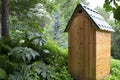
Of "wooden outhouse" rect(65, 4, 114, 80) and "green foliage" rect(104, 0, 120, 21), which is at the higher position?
"green foliage" rect(104, 0, 120, 21)

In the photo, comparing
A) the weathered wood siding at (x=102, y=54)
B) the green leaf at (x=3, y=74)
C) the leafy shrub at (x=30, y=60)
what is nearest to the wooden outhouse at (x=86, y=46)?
the weathered wood siding at (x=102, y=54)

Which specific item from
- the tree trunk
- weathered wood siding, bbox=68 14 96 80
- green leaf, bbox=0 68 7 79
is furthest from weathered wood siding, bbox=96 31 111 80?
the tree trunk

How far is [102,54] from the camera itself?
240 inches

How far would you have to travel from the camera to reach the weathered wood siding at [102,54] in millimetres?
5678

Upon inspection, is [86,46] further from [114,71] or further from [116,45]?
[116,45]

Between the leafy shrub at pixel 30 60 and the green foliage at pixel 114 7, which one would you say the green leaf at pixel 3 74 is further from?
the green foliage at pixel 114 7

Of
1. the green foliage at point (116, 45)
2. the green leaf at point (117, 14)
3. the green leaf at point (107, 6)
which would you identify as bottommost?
the green foliage at point (116, 45)

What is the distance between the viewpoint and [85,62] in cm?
578

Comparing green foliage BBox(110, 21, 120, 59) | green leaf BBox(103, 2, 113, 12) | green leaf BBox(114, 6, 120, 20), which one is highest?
green leaf BBox(103, 2, 113, 12)

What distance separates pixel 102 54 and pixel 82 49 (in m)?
0.58

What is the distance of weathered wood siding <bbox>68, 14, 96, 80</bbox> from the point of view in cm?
564

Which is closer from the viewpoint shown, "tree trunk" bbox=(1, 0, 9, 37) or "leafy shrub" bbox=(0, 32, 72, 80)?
"leafy shrub" bbox=(0, 32, 72, 80)

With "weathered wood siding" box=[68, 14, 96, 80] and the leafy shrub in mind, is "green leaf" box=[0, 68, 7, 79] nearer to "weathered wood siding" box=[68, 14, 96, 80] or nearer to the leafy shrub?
the leafy shrub

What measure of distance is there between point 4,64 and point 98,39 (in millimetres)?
2248
